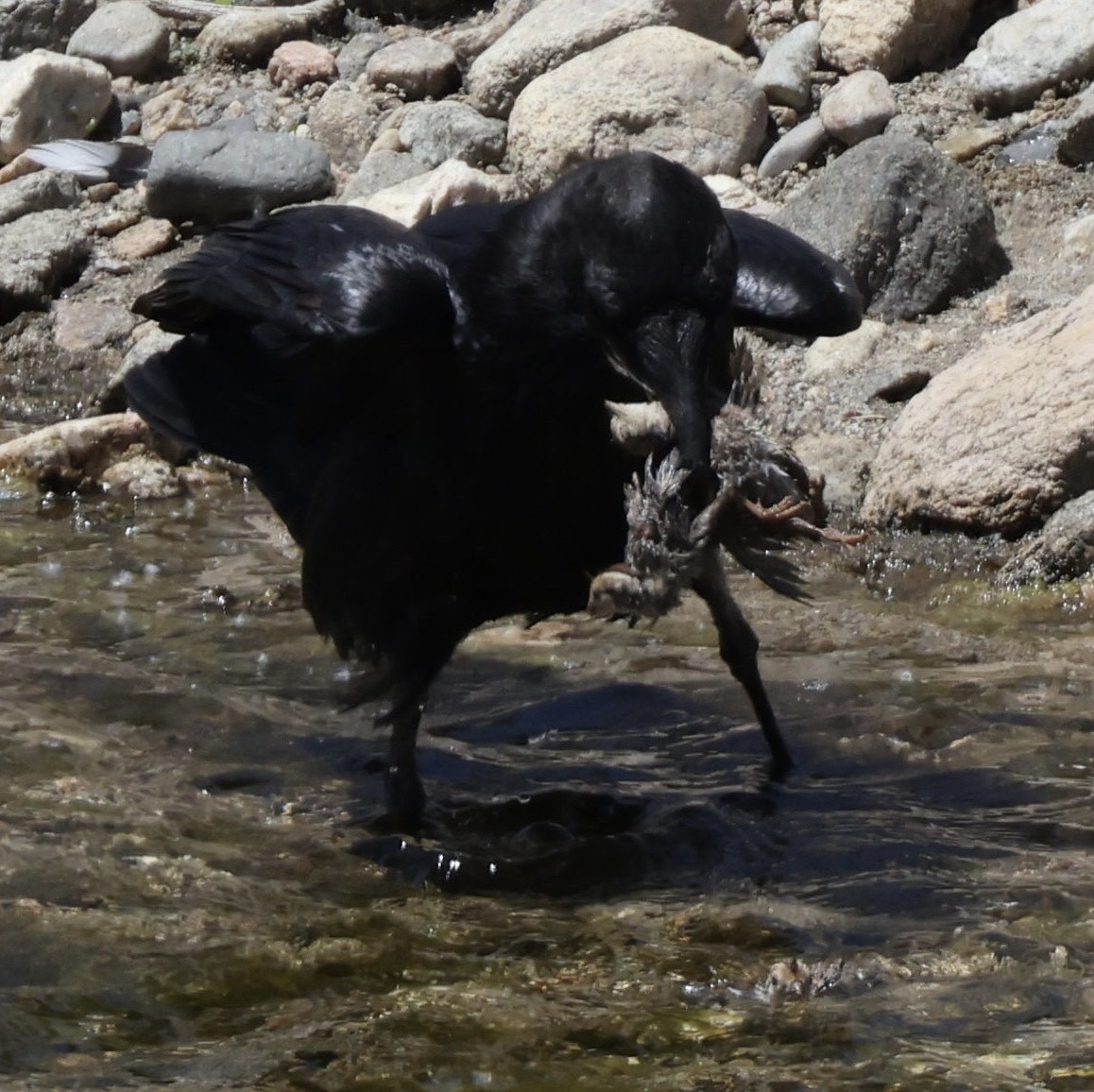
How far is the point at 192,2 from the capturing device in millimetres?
13555

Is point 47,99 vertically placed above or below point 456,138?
above

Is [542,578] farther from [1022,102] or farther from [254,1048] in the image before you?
[1022,102]

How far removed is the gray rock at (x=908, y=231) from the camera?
29.3 ft

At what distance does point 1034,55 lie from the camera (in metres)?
10.1

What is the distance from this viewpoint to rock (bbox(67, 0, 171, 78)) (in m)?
13.2

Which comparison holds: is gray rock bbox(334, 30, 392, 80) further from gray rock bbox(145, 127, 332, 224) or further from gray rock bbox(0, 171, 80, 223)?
gray rock bbox(0, 171, 80, 223)

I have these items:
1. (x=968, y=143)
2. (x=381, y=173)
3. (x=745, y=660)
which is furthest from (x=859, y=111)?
(x=745, y=660)

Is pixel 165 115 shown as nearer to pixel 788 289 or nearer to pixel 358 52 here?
pixel 358 52

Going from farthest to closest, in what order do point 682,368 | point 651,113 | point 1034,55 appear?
1. point 651,113
2. point 1034,55
3. point 682,368

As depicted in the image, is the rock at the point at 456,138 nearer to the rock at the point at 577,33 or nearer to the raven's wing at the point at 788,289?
the rock at the point at 577,33

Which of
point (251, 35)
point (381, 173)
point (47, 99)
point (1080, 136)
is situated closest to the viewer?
point (1080, 136)

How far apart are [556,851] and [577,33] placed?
729 cm

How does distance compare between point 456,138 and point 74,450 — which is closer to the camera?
point 74,450

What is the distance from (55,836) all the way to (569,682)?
2.04 m
